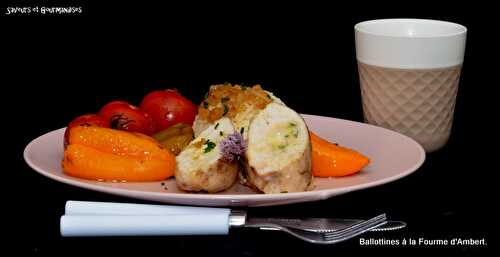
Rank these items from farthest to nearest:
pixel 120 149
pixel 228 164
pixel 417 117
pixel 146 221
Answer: pixel 417 117, pixel 120 149, pixel 228 164, pixel 146 221

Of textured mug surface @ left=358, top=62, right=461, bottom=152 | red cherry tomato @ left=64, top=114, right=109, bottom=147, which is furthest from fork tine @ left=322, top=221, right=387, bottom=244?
red cherry tomato @ left=64, top=114, right=109, bottom=147

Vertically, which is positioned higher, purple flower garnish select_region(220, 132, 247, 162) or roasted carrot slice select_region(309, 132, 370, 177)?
purple flower garnish select_region(220, 132, 247, 162)

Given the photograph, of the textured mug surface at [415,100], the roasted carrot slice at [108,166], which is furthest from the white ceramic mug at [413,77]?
the roasted carrot slice at [108,166]

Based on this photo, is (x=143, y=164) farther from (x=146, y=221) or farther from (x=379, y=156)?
(x=379, y=156)

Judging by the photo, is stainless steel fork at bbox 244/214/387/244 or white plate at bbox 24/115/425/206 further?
white plate at bbox 24/115/425/206

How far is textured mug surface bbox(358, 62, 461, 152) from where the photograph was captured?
178 inches

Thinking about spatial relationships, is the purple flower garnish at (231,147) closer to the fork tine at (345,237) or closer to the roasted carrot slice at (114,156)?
the roasted carrot slice at (114,156)

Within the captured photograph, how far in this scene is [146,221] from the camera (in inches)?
140

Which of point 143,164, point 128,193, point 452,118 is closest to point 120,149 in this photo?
point 143,164

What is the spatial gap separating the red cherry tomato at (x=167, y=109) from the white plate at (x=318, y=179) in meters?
0.51

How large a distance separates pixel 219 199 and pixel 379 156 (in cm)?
87

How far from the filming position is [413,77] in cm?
450

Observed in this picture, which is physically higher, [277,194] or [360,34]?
[360,34]

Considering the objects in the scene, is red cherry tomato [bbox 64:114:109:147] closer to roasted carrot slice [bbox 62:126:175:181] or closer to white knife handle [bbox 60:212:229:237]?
roasted carrot slice [bbox 62:126:175:181]
